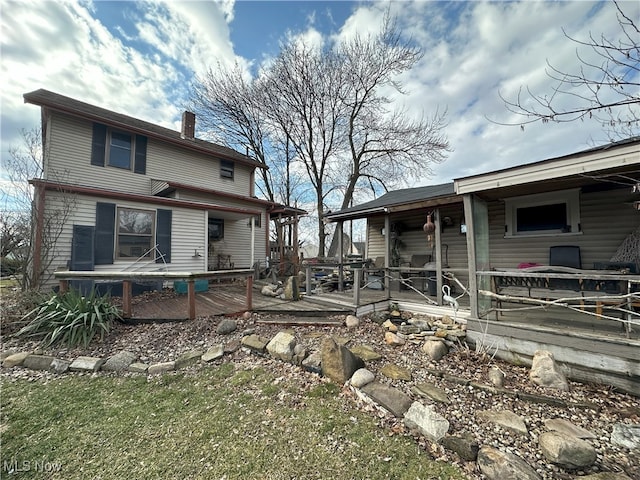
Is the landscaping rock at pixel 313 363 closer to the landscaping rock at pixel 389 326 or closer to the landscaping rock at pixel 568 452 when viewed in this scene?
the landscaping rock at pixel 389 326

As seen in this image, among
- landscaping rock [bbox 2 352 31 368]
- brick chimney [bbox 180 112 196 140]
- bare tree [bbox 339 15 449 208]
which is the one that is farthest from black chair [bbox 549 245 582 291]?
brick chimney [bbox 180 112 196 140]

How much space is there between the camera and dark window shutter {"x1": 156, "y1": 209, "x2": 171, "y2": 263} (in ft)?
26.8

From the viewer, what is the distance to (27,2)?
4.77m

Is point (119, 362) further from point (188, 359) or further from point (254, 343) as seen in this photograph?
point (254, 343)

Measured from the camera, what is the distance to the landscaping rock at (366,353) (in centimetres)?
364

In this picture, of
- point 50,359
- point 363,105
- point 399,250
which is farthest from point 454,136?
point 50,359

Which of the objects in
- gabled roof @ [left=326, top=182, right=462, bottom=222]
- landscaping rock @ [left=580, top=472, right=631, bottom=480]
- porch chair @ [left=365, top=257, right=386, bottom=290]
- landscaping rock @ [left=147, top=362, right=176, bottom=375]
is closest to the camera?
landscaping rock @ [left=580, top=472, right=631, bottom=480]

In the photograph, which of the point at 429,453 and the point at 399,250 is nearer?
the point at 429,453

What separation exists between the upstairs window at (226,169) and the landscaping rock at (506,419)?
42.1 ft

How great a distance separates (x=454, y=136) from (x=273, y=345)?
1555cm

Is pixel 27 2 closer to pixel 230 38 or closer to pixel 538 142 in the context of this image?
pixel 230 38

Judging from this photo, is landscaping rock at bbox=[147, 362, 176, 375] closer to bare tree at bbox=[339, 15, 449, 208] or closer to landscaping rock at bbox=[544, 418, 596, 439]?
landscaping rock at bbox=[544, 418, 596, 439]

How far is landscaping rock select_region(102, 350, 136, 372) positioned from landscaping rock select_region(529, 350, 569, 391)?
18.1ft

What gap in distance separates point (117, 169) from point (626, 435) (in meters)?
13.3
